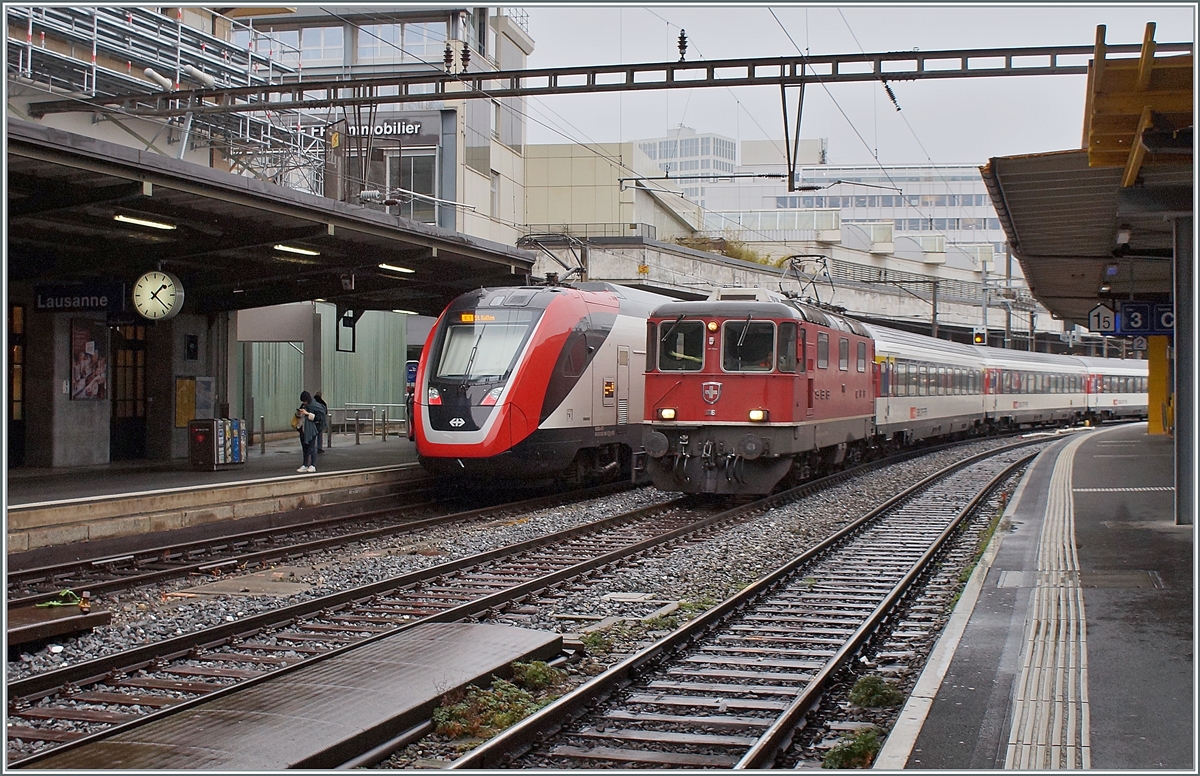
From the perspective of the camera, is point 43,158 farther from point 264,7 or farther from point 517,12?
point 517,12

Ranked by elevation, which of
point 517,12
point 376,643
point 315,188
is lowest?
point 376,643

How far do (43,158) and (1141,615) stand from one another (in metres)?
10.6

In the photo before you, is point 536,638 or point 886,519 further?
point 886,519

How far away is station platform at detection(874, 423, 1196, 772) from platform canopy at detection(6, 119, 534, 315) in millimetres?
9351

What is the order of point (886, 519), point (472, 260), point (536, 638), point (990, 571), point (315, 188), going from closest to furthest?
point (536, 638)
point (990, 571)
point (886, 519)
point (472, 260)
point (315, 188)

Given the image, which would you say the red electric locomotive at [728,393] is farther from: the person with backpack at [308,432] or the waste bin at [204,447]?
the waste bin at [204,447]

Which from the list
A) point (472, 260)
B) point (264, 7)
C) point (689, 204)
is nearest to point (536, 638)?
point (472, 260)

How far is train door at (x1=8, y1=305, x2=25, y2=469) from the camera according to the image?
1723 centimetres

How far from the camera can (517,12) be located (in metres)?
47.4

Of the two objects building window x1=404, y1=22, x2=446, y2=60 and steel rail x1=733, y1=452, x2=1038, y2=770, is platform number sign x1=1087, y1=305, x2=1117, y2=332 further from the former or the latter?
building window x1=404, y1=22, x2=446, y2=60

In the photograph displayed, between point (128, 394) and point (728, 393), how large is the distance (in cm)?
1104

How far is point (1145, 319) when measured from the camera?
2000 centimetres

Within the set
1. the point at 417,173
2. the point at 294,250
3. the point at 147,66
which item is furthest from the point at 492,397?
the point at 417,173

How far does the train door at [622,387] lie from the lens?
18750 millimetres
